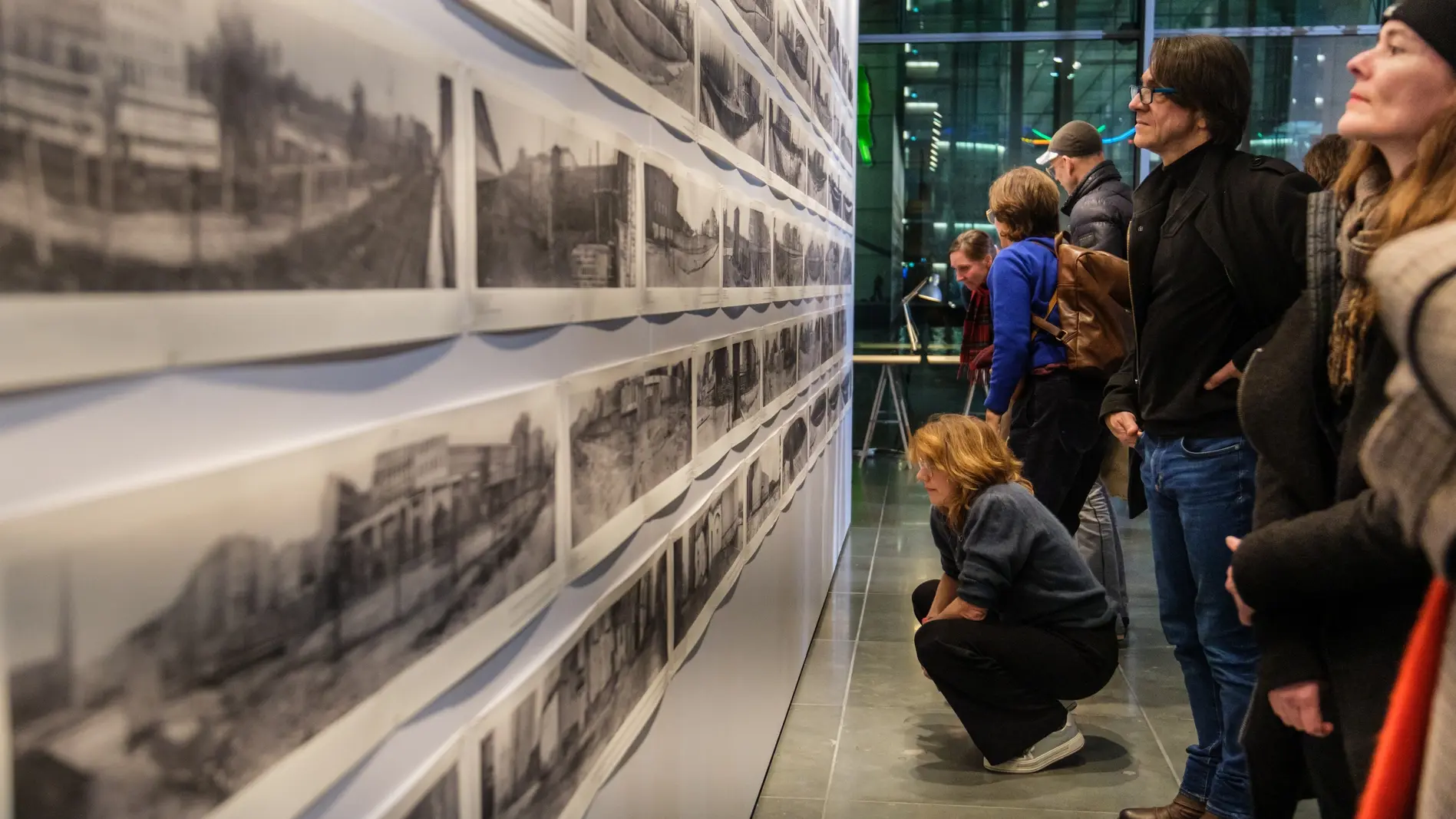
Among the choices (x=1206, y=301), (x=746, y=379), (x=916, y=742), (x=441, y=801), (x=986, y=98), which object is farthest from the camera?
(x=986, y=98)

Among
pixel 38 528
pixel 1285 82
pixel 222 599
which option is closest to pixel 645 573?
pixel 222 599

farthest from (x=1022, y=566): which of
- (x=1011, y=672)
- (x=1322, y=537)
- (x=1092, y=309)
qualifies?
(x=1322, y=537)

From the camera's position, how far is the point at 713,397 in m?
2.19

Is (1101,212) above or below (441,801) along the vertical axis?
above

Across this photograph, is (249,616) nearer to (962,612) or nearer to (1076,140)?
(962,612)

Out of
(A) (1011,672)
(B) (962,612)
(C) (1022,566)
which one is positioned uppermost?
(C) (1022,566)

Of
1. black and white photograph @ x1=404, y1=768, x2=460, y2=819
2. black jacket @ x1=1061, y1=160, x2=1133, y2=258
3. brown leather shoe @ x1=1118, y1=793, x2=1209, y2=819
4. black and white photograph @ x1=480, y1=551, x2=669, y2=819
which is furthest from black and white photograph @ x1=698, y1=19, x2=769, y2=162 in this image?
brown leather shoe @ x1=1118, y1=793, x2=1209, y2=819

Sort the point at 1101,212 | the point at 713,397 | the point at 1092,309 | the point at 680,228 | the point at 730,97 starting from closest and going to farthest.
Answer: the point at 680,228 < the point at 713,397 < the point at 730,97 < the point at 1092,309 < the point at 1101,212

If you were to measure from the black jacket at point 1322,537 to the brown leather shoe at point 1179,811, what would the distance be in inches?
57.9

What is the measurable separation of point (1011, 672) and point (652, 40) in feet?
7.18

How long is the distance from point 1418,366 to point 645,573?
3.52 feet

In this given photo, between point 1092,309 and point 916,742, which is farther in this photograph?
point 1092,309

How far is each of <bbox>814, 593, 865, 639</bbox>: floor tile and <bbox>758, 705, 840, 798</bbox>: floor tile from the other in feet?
2.62

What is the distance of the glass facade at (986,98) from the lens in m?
9.18
